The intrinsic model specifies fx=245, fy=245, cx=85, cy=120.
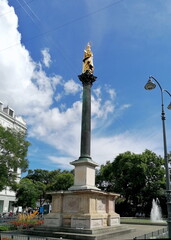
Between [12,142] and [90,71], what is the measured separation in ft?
43.8

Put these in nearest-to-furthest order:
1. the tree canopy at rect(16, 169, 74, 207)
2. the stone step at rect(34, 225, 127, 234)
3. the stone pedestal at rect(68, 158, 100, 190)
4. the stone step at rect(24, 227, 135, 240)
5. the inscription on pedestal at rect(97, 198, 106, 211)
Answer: the stone step at rect(24, 227, 135, 240)
the stone step at rect(34, 225, 127, 234)
the inscription on pedestal at rect(97, 198, 106, 211)
the stone pedestal at rect(68, 158, 100, 190)
the tree canopy at rect(16, 169, 74, 207)

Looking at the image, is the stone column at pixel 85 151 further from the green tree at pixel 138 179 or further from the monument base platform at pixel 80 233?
the green tree at pixel 138 179

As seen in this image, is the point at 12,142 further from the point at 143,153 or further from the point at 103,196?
the point at 143,153

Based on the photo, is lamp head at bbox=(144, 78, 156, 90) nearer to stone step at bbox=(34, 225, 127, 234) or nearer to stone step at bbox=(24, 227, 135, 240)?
stone step at bbox=(24, 227, 135, 240)

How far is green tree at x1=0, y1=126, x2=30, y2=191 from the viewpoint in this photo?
2764cm

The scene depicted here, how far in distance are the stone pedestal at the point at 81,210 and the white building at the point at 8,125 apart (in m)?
32.5

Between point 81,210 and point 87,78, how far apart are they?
10416 millimetres

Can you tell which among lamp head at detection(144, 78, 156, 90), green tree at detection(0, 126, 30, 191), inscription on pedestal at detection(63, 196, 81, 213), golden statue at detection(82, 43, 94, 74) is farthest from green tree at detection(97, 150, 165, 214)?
lamp head at detection(144, 78, 156, 90)

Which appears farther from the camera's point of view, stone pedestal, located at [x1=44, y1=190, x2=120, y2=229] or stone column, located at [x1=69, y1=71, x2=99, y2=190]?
stone column, located at [x1=69, y1=71, x2=99, y2=190]

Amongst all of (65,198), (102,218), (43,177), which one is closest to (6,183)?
(65,198)

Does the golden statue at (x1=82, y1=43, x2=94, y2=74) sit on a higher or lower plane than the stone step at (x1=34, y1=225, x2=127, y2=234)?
higher

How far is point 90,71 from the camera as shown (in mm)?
21047

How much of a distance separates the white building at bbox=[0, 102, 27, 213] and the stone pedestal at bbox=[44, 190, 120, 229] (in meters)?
32.5

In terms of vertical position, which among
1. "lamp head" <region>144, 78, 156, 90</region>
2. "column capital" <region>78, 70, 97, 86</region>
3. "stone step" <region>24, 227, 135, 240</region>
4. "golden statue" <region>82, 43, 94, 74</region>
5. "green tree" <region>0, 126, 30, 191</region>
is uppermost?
"golden statue" <region>82, 43, 94, 74</region>
